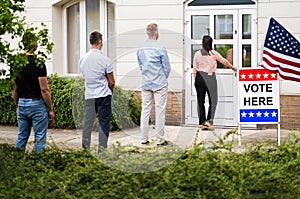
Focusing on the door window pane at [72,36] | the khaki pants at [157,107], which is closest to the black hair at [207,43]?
the khaki pants at [157,107]

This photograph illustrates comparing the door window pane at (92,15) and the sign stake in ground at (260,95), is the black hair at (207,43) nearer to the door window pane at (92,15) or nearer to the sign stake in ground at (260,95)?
the sign stake in ground at (260,95)

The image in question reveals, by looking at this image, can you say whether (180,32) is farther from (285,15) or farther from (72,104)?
(72,104)

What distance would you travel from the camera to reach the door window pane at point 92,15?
16.7m

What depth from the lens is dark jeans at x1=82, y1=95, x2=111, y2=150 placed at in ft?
34.7

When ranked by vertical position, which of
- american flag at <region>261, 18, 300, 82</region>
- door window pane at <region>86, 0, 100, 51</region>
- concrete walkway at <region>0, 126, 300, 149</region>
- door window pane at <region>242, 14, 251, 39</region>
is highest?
door window pane at <region>86, 0, 100, 51</region>

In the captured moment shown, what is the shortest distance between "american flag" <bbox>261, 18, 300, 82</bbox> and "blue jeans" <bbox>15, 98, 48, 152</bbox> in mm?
4383

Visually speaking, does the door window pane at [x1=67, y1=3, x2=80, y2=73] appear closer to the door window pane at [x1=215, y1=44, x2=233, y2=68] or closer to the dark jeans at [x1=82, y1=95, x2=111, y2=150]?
the door window pane at [x1=215, y1=44, x2=233, y2=68]

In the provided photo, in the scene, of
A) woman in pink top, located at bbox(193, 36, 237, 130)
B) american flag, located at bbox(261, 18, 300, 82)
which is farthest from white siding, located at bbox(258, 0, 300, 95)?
american flag, located at bbox(261, 18, 300, 82)

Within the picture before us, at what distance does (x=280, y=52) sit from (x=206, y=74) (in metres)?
2.51

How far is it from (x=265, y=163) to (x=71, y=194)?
7.08 ft

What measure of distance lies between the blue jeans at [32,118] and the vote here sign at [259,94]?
3979mm

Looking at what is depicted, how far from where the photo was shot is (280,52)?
1216 centimetres

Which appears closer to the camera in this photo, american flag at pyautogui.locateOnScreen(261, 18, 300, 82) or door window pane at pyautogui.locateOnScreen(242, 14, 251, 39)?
american flag at pyautogui.locateOnScreen(261, 18, 300, 82)

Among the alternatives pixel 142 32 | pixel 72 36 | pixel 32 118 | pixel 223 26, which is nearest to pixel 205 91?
pixel 223 26
